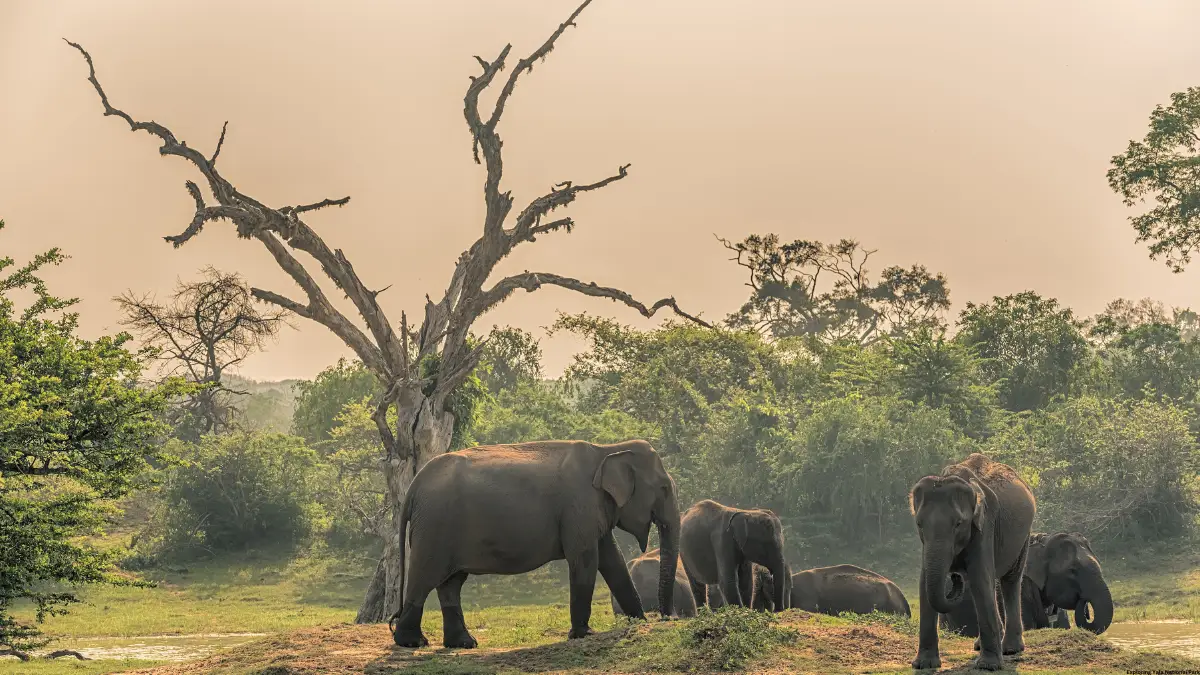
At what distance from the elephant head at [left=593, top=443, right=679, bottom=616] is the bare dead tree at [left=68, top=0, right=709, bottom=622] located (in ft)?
23.1

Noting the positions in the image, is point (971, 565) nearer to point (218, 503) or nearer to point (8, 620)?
point (8, 620)

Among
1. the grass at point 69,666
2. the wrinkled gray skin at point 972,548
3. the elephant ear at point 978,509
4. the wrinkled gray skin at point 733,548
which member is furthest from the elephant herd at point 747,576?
the grass at point 69,666

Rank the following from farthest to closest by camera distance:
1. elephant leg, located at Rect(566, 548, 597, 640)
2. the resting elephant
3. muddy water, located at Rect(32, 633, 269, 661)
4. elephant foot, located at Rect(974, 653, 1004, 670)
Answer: the resting elephant, muddy water, located at Rect(32, 633, 269, 661), elephant leg, located at Rect(566, 548, 597, 640), elephant foot, located at Rect(974, 653, 1004, 670)

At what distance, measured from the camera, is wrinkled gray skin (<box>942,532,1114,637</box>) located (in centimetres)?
1992

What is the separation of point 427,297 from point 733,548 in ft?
27.6

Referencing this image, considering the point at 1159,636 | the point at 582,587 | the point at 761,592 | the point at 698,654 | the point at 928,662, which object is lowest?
the point at 1159,636

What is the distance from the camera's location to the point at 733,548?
70.1ft

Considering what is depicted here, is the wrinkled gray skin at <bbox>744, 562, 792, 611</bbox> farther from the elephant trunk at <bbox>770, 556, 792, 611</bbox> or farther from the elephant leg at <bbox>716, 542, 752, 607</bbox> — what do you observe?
the elephant leg at <bbox>716, 542, 752, 607</bbox>

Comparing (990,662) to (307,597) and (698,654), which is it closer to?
(698,654)

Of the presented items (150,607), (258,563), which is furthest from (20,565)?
(258,563)

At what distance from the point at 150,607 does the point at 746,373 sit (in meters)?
24.5

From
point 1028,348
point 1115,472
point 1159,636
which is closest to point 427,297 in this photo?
point 1159,636

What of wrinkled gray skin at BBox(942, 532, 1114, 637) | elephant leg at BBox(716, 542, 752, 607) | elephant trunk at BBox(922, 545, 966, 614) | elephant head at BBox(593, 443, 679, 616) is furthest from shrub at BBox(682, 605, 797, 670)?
wrinkled gray skin at BBox(942, 532, 1114, 637)

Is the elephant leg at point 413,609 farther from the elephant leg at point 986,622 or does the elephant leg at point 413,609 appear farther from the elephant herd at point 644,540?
the elephant leg at point 986,622
